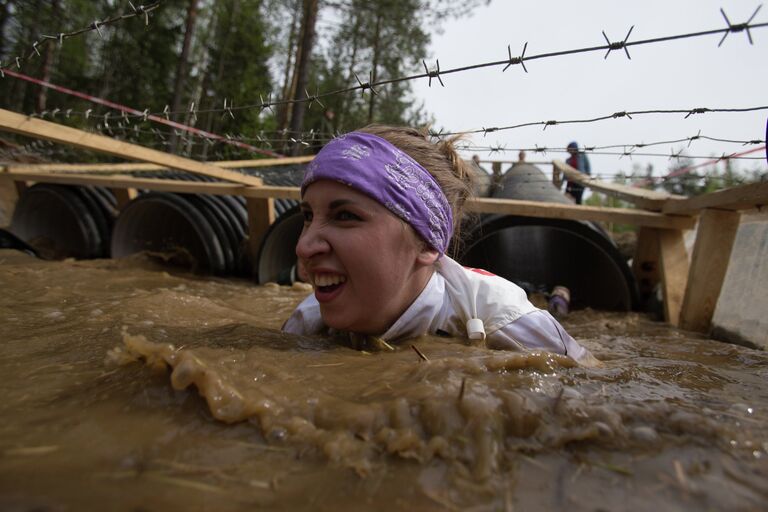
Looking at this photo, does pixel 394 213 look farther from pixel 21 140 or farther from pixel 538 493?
pixel 21 140

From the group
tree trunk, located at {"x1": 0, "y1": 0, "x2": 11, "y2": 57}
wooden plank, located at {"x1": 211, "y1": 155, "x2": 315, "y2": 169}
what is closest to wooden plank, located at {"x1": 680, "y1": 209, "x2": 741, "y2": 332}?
wooden plank, located at {"x1": 211, "y1": 155, "x2": 315, "y2": 169}

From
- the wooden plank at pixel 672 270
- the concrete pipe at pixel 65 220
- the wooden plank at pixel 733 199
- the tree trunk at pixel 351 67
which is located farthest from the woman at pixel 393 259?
the tree trunk at pixel 351 67

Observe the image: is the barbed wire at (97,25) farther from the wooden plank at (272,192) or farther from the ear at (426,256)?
the wooden plank at (272,192)

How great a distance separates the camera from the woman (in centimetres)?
194

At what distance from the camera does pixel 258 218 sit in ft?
19.5

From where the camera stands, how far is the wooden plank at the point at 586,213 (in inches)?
169

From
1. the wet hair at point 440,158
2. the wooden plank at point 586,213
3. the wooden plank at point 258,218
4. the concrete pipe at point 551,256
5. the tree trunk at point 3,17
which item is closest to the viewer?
the wet hair at point 440,158

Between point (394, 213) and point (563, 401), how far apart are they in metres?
1.04

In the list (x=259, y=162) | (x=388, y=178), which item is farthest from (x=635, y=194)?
(x=259, y=162)

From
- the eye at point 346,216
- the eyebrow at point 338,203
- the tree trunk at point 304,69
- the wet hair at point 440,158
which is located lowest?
the eye at point 346,216

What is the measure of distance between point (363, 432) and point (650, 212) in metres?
4.20

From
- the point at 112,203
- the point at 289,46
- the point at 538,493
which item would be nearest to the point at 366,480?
the point at 538,493

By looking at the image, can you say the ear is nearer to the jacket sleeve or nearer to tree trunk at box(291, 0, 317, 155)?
the jacket sleeve

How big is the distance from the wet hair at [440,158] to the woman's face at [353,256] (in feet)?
1.34
